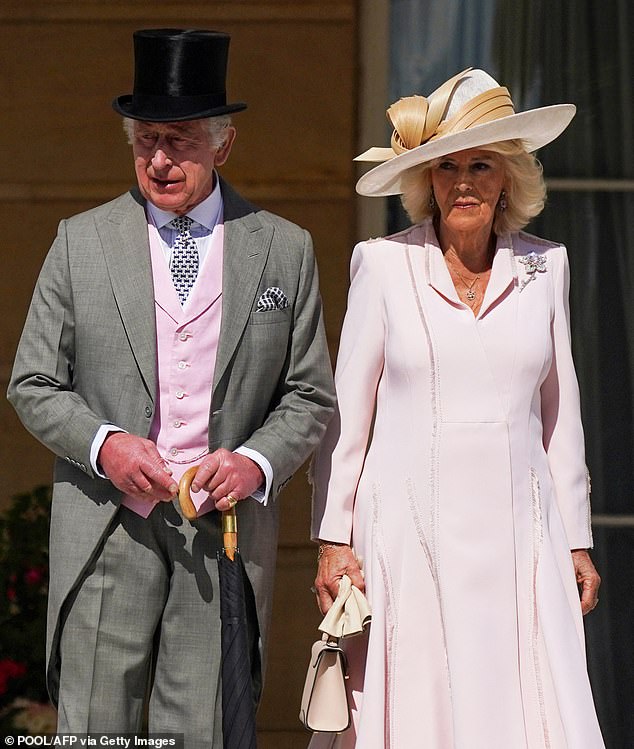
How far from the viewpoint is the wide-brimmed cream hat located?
3877mm

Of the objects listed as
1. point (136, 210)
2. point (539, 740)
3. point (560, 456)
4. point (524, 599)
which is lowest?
point (539, 740)

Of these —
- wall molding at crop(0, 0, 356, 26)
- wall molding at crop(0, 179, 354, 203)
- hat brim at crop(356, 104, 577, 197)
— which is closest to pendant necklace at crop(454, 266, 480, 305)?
hat brim at crop(356, 104, 577, 197)

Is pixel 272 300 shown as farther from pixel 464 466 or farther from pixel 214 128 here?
pixel 464 466

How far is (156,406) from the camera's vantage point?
12.4 feet

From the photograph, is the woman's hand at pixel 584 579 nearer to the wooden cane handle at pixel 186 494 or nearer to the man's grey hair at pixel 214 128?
the wooden cane handle at pixel 186 494

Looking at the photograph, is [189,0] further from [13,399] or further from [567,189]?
[13,399]

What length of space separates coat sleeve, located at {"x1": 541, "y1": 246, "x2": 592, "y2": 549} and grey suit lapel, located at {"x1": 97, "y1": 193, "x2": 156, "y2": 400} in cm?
101

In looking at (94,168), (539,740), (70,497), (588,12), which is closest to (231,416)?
(70,497)

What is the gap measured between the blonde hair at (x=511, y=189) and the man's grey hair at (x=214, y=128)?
1.61 feet

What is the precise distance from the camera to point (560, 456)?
4.06 metres

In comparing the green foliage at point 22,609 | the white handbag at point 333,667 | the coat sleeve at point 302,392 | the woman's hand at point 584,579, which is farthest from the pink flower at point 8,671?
the woman's hand at point 584,579

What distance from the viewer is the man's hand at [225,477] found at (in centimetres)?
365

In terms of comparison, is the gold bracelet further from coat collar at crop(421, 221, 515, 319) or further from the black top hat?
the black top hat

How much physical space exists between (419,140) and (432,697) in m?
1.35
